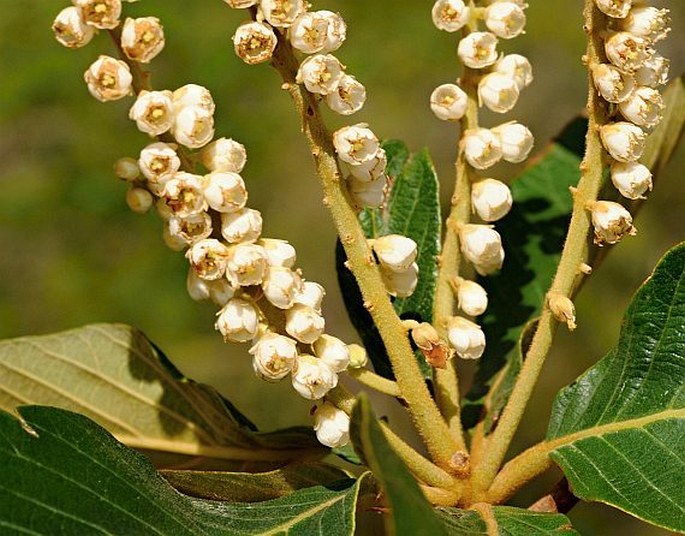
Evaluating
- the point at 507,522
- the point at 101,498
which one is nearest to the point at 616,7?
the point at 507,522

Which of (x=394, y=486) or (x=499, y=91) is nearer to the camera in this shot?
(x=394, y=486)

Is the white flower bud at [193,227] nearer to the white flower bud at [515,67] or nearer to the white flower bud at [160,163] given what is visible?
the white flower bud at [160,163]

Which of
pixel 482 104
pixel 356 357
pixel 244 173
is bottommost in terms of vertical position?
pixel 244 173

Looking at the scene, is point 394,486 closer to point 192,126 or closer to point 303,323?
point 303,323

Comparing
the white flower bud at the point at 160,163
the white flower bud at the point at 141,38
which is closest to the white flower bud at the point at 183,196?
the white flower bud at the point at 160,163

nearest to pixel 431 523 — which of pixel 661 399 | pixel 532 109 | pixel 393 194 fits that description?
pixel 661 399
